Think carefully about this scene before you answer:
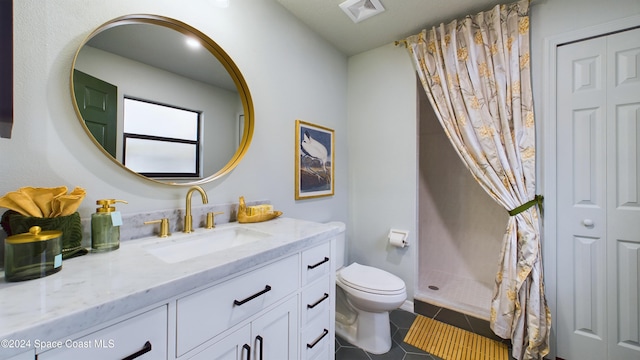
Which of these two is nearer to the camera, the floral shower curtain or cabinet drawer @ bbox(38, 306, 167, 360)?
cabinet drawer @ bbox(38, 306, 167, 360)

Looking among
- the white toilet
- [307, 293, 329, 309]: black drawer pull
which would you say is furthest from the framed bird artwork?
[307, 293, 329, 309]: black drawer pull

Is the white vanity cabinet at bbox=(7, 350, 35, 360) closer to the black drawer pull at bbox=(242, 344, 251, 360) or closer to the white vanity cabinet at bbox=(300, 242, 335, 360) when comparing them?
the black drawer pull at bbox=(242, 344, 251, 360)

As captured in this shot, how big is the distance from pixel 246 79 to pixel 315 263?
1.22 metres

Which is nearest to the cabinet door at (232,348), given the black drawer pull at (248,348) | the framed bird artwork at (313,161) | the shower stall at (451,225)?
the black drawer pull at (248,348)

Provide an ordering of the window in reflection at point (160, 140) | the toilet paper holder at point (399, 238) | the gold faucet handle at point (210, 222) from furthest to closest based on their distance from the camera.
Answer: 1. the toilet paper holder at point (399, 238)
2. the gold faucet handle at point (210, 222)
3. the window in reflection at point (160, 140)

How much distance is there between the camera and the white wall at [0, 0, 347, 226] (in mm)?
843

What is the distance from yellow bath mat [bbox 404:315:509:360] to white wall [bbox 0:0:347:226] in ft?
3.76

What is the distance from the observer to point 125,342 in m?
0.58

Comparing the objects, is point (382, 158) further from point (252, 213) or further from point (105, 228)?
point (105, 228)

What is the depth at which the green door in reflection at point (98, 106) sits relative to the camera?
0.95 metres

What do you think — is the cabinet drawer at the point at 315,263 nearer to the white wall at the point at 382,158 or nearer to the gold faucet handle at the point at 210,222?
the gold faucet handle at the point at 210,222

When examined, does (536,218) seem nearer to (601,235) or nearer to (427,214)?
(601,235)

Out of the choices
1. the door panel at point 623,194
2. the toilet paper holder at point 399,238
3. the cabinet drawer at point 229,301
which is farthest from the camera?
the toilet paper holder at point 399,238

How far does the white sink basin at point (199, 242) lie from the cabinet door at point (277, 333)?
0.34 m
